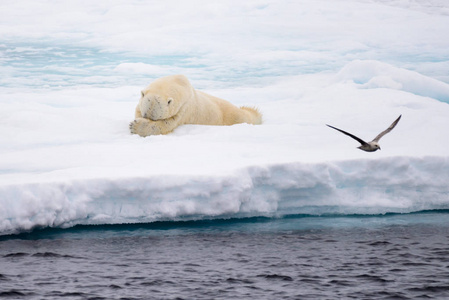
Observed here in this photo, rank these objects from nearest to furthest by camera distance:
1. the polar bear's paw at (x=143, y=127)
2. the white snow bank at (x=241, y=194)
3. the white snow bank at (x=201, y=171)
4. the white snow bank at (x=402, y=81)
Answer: the white snow bank at (x=241, y=194) → the white snow bank at (x=201, y=171) → the polar bear's paw at (x=143, y=127) → the white snow bank at (x=402, y=81)

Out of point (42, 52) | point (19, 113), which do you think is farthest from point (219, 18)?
point (19, 113)

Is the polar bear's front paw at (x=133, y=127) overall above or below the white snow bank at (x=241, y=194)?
above

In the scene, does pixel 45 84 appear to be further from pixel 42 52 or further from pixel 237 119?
pixel 237 119

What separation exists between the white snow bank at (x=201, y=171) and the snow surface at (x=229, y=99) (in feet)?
0.05

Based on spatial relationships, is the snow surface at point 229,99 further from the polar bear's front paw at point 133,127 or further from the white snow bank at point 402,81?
the polar bear's front paw at point 133,127

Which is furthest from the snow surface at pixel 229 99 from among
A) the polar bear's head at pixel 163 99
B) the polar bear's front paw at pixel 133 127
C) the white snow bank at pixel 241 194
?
the polar bear's head at pixel 163 99

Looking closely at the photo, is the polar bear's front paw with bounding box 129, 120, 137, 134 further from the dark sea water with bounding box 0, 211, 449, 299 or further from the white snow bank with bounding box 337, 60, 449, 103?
the white snow bank with bounding box 337, 60, 449, 103

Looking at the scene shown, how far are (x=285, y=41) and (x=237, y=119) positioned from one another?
8.24 m

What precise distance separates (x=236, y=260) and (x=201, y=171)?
3.76 feet

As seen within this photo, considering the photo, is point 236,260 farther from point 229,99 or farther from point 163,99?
point 229,99

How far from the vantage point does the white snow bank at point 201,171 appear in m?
5.53

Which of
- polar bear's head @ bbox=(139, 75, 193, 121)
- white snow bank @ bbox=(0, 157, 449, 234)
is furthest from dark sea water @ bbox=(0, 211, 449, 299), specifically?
polar bear's head @ bbox=(139, 75, 193, 121)

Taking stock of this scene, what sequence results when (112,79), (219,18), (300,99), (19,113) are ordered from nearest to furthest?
1. (19,113)
2. (300,99)
3. (112,79)
4. (219,18)

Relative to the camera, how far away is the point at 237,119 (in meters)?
8.84
